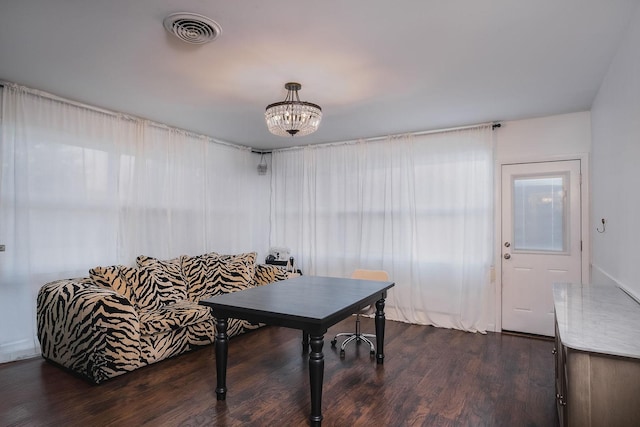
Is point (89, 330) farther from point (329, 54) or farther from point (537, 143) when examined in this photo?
point (537, 143)

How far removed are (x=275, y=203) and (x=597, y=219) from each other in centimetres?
428

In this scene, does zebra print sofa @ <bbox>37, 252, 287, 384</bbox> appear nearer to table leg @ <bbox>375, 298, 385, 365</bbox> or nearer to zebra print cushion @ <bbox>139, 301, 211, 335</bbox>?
zebra print cushion @ <bbox>139, 301, 211, 335</bbox>

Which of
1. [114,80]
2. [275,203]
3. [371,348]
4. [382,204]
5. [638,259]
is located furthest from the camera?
[275,203]

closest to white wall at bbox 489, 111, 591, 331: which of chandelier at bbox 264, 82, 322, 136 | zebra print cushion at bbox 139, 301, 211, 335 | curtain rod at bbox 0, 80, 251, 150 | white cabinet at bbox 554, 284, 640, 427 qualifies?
chandelier at bbox 264, 82, 322, 136

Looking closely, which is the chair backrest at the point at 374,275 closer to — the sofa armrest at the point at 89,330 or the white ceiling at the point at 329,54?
the white ceiling at the point at 329,54

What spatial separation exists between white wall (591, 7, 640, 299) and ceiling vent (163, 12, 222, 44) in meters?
2.44

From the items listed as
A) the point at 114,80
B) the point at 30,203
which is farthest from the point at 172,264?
the point at 114,80

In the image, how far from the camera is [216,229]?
16.9 ft

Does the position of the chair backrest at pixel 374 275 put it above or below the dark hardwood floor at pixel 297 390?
above

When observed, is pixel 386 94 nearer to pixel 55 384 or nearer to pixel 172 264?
pixel 172 264

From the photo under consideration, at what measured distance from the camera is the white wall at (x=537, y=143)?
12.6 feet

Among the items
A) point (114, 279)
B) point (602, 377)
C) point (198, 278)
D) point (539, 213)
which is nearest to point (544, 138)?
point (539, 213)

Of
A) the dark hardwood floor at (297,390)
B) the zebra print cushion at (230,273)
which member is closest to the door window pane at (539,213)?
the dark hardwood floor at (297,390)

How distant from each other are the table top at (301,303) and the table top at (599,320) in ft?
4.09
